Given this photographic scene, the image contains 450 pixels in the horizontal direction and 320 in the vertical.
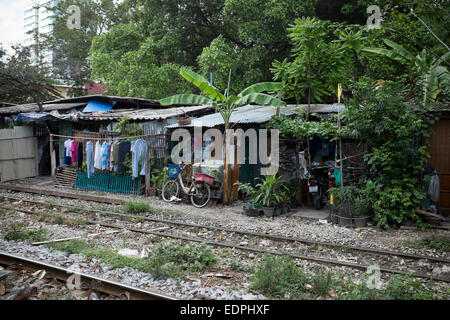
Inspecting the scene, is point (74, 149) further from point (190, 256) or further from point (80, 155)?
point (190, 256)

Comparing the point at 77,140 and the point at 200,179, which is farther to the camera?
the point at 77,140

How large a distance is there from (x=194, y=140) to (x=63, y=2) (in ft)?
77.2

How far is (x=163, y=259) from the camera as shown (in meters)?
5.94

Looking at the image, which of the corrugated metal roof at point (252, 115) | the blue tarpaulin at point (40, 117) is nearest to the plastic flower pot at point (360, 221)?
the corrugated metal roof at point (252, 115)

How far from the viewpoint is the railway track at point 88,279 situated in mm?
4695

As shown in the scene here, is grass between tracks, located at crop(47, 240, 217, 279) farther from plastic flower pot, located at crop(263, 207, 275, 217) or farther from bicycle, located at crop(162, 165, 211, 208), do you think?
bicycle, located at crop(162, 165, 211, 208)

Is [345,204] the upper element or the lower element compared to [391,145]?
lower

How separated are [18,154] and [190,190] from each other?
9.48m

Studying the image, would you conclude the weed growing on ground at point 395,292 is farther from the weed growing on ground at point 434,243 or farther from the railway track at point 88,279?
the railway track at point 88,279

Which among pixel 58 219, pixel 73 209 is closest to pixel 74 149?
pixel 73 209

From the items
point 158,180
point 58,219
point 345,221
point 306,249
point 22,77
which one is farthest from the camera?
point 22,77

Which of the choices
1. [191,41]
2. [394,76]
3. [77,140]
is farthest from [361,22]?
[77,140]

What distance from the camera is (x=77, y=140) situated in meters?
14.0
